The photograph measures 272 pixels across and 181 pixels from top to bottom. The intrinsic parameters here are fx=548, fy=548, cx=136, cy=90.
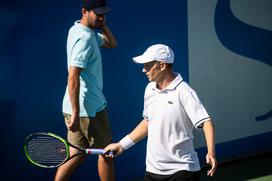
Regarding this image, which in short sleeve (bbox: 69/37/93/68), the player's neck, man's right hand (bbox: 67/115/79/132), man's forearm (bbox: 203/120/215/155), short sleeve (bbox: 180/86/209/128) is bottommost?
man's right hand (bbox: 67/115/79/132)

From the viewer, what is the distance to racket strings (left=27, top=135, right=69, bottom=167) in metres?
3.62

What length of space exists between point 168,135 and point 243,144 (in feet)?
10.3

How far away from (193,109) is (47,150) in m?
1.12

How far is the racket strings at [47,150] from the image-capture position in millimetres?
3623

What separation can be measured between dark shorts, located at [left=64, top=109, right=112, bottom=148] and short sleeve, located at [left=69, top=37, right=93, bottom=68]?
446 mm

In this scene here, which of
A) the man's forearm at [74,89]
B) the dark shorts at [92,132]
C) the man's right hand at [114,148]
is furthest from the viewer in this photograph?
the dark shorts at [92,132]

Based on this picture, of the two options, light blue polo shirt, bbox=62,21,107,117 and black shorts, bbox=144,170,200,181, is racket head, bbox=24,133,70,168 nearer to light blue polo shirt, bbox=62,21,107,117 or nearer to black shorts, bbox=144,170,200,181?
light blue polo shirt, bbox=62,21,107,117

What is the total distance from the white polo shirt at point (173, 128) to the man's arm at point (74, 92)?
713mm

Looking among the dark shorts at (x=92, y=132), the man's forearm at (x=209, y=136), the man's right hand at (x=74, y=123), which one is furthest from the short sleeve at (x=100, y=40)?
the man's forearm at (x=209, y=136)

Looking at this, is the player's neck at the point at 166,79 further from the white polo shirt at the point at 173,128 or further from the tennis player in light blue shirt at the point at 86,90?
the tennis player in light blue shirt at the point at 86,90

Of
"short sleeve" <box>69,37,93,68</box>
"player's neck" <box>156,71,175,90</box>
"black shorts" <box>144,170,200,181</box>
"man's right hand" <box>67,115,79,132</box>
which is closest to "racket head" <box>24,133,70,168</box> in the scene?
"man's right hand" <box>67,115,79,132</box>

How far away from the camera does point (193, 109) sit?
3.12 meters

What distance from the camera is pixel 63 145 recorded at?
359 cm

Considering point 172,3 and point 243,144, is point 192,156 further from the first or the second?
point 243,144
